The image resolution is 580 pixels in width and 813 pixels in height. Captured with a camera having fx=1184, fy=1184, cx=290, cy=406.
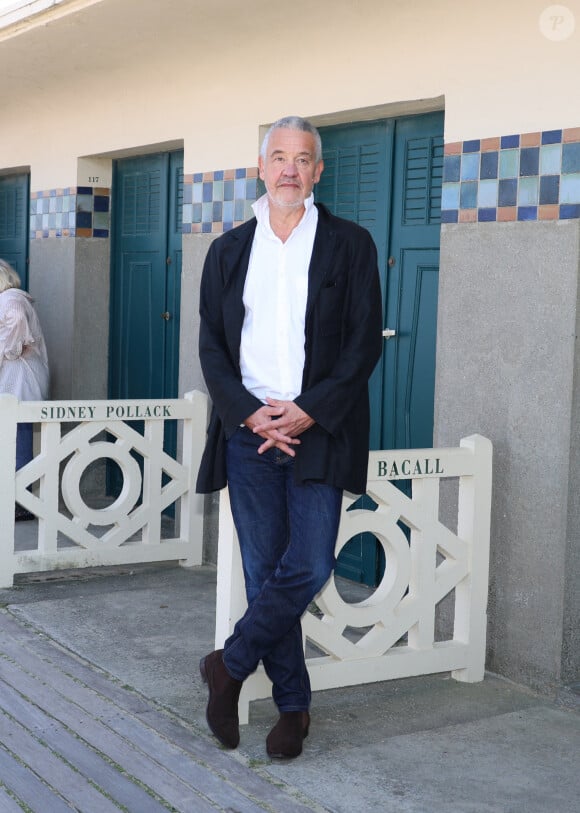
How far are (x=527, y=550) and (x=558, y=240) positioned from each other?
1.19 m

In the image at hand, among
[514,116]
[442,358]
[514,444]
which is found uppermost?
[514,116]

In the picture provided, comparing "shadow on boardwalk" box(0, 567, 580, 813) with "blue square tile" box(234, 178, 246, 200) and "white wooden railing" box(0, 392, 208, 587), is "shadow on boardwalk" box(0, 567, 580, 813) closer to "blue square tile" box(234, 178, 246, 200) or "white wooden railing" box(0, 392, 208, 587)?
"white wooden railing" box(0, 392, 208, 587)

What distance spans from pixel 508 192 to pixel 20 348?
13.0ft

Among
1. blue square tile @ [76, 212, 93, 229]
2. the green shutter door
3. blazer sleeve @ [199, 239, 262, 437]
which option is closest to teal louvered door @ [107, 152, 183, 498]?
blue square tile @ [76, 212, 93, 229]

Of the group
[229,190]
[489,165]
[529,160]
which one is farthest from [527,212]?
[229,190]

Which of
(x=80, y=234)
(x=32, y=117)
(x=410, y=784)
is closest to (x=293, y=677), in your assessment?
(x=410, y=784)

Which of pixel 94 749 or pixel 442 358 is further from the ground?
pixel 442 358

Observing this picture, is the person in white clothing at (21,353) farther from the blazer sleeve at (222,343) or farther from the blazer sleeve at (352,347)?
the blazer sleeve at (352,347)

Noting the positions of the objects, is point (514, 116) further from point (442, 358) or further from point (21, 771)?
point (21, 771)

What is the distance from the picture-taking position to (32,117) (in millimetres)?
8680

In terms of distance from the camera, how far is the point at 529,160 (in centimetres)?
458

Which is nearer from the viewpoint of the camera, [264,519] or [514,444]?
[264,519]

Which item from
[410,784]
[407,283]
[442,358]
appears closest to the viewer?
[410,784]

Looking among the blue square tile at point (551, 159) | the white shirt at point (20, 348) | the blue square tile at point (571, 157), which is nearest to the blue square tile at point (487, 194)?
the blue square tile at point (551, 159)
